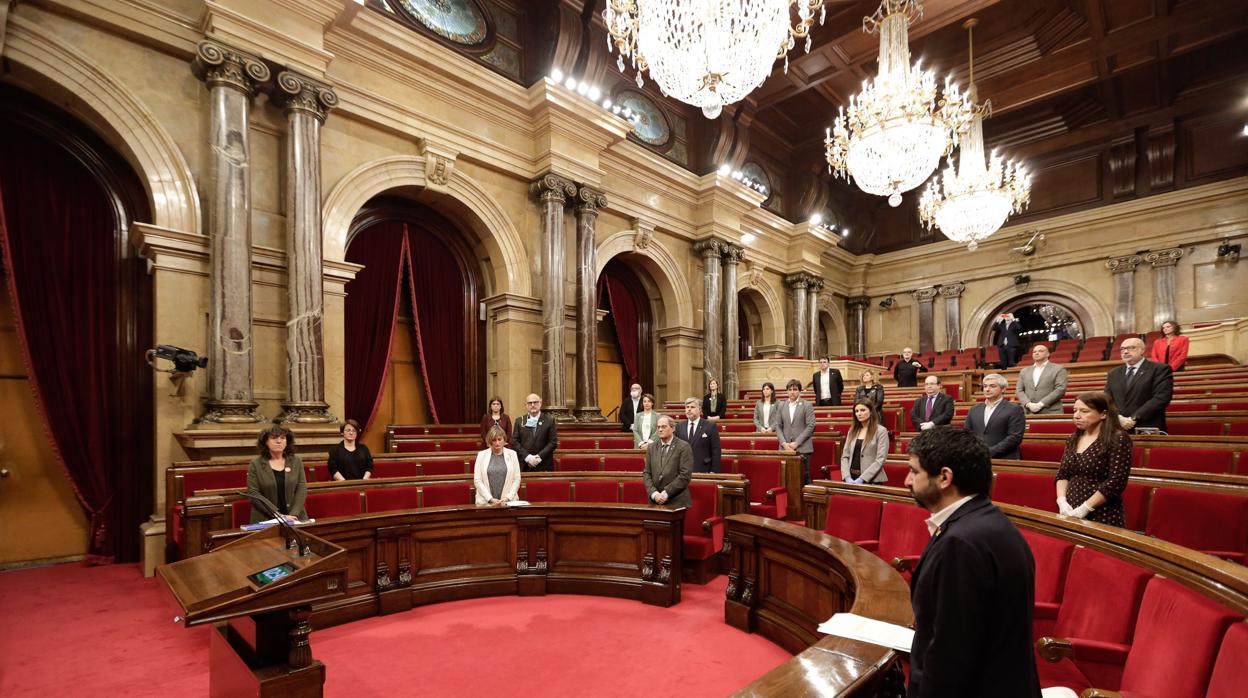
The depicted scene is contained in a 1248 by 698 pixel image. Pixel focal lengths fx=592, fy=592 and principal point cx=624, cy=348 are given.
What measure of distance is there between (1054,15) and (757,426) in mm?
9378

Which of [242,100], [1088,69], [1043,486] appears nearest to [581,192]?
[242,100]

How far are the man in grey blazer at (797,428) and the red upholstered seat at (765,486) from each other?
29 centimetres

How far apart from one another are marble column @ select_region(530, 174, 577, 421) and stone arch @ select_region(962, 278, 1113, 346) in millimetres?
11189

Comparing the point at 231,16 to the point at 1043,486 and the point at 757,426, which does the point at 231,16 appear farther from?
the point at 1043,486

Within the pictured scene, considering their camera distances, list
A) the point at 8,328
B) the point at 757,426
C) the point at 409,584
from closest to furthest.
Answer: the point at 409,584
the point at 8,328
the point at 757,426

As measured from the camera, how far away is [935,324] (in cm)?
1498

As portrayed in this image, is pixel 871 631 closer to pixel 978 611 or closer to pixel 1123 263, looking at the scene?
pixel 978 611

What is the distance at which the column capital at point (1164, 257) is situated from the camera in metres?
11.9

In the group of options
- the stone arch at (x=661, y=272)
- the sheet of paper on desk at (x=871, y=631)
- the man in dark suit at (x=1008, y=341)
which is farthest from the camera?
the man in dark suit at (x=1008, y=341)

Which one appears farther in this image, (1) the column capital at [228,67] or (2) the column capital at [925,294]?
(2) the column capital at [925,294]

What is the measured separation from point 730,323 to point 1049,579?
8.89 m

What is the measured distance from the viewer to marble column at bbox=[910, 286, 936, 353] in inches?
589

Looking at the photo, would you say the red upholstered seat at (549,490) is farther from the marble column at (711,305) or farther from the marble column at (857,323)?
the marble column at (857,323)

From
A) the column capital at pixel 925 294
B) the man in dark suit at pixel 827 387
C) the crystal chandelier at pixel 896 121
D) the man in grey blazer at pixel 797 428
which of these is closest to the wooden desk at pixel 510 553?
the man in grey blazer at pixel 797 428
